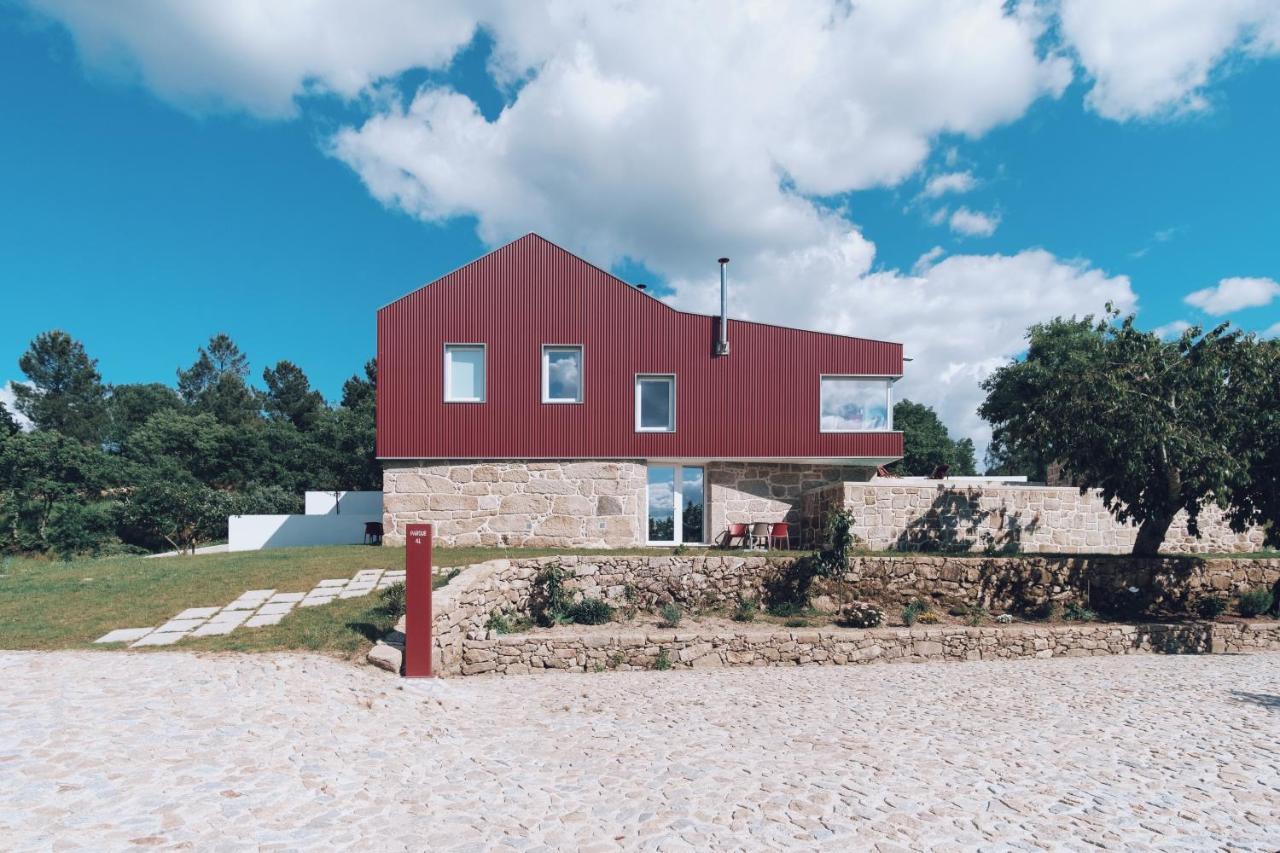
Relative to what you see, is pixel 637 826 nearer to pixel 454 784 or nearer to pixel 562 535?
pixel 454 784

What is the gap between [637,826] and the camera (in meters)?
5.14

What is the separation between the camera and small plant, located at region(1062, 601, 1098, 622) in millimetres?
13922

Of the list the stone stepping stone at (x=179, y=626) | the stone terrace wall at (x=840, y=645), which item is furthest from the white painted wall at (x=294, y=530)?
the stone terrace wall at (x=840, y=645)

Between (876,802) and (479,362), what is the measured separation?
1485 centimetres

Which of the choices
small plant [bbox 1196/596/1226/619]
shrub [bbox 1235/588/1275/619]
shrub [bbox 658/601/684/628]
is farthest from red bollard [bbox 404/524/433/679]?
shrub [bbox 1235/588/1275/619]

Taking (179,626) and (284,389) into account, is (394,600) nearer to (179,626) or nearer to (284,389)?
(179,626)

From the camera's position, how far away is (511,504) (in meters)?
17.7

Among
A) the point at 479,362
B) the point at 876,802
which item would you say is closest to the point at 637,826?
the point at 876,802

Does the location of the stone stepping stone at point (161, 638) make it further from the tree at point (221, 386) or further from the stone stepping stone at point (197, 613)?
the tree at point (221, 386)

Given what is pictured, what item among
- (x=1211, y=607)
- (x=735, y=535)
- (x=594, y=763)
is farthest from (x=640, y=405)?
(x=1211, y=607)

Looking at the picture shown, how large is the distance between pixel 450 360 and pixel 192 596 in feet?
27.7

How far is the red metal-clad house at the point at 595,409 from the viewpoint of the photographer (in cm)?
1769

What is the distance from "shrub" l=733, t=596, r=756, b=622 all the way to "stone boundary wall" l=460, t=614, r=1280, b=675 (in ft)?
3.58

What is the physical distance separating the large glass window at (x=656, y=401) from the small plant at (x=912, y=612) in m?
7.61
